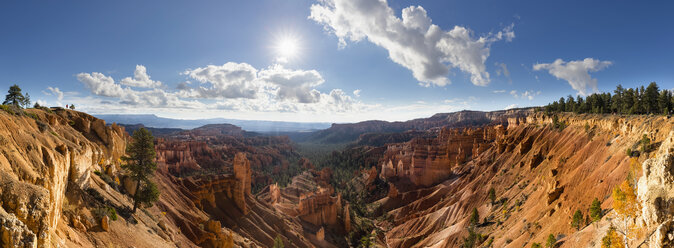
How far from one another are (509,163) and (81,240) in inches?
3196

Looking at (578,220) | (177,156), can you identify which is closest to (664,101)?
(578,220)

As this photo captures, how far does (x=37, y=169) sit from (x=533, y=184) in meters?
67.0

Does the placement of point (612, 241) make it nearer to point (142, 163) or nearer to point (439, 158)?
point (142, 163)

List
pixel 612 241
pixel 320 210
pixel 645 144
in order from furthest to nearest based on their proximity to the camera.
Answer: pixel 320 210 → pixel 645 144 → pixel 612 241

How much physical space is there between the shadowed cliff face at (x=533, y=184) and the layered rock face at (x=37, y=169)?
29672mm

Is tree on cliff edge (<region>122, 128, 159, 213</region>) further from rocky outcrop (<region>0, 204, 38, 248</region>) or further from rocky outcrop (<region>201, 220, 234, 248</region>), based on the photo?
rocky outcrop (<region>0, 204, 38, 248</region>)

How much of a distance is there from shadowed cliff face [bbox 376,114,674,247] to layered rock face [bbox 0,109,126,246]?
29672mm

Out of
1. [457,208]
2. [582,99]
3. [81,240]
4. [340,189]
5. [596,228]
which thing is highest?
[582,99]

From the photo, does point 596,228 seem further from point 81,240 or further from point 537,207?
point 81,240

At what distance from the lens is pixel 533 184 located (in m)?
52.8

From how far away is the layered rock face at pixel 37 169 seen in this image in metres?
9.78

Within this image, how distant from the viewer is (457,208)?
64.6 metres

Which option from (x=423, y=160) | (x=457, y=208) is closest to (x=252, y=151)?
(x=423, y=160)

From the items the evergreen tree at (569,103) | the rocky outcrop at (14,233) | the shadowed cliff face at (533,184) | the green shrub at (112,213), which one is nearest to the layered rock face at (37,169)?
the rocky outcrop at (14,233)
